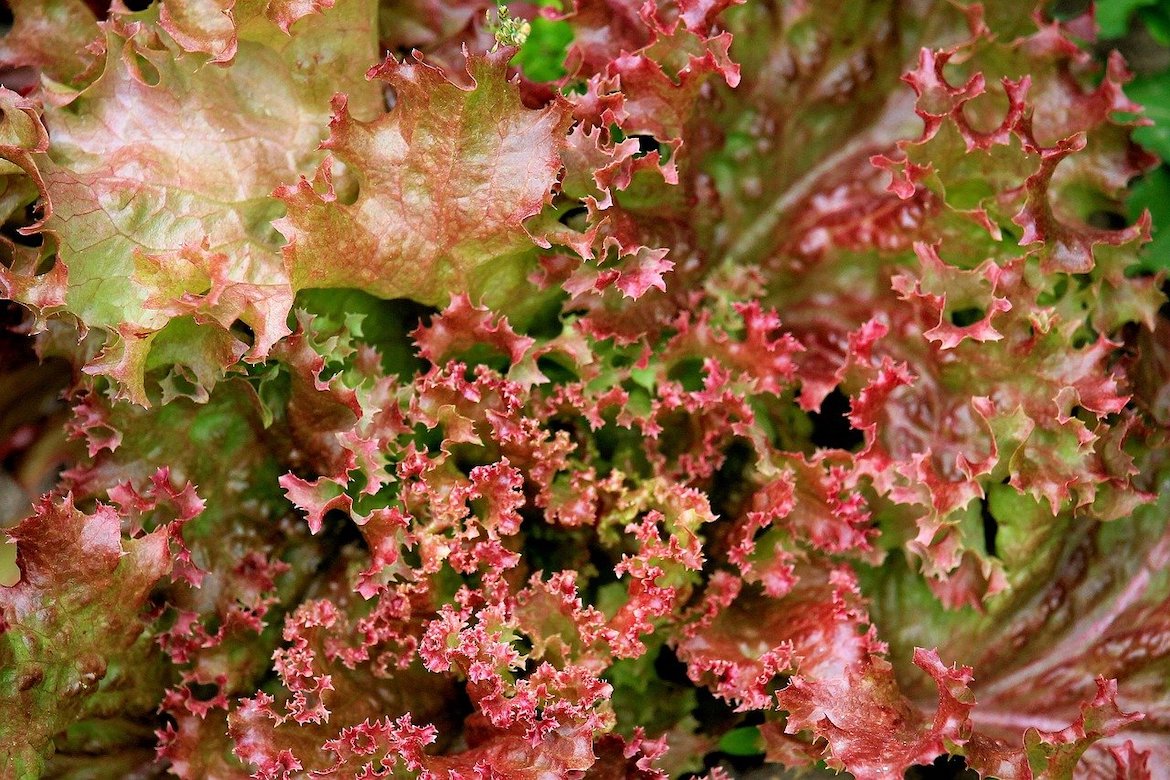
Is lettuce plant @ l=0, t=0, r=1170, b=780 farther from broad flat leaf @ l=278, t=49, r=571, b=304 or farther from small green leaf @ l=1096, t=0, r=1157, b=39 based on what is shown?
small green leaf @ l=1096, t=0, r=1157, b=39

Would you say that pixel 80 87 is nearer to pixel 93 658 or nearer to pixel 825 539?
pixel 93 658

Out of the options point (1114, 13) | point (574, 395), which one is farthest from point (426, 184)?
point (1114, 13)

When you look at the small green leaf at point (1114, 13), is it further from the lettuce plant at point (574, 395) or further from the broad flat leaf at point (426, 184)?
the broad flat leaf at point (426, 184)

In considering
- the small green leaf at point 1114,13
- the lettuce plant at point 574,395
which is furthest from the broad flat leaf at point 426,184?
the small green leaf at point 1114,13

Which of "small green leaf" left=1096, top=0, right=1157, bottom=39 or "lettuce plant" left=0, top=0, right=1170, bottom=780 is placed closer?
"lettuce plant" left=0, top=0, right=1170, bottom=780

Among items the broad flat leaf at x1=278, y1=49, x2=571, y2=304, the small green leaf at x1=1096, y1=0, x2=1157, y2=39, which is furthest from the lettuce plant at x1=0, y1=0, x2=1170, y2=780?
the small green leaf at x1=1096, y1=0, x2=1157, y2=39

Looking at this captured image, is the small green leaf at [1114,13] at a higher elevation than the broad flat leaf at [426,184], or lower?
higher

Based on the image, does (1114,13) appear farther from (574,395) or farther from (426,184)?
(426,184)

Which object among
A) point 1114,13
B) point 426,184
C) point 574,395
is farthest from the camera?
point 1114,13
